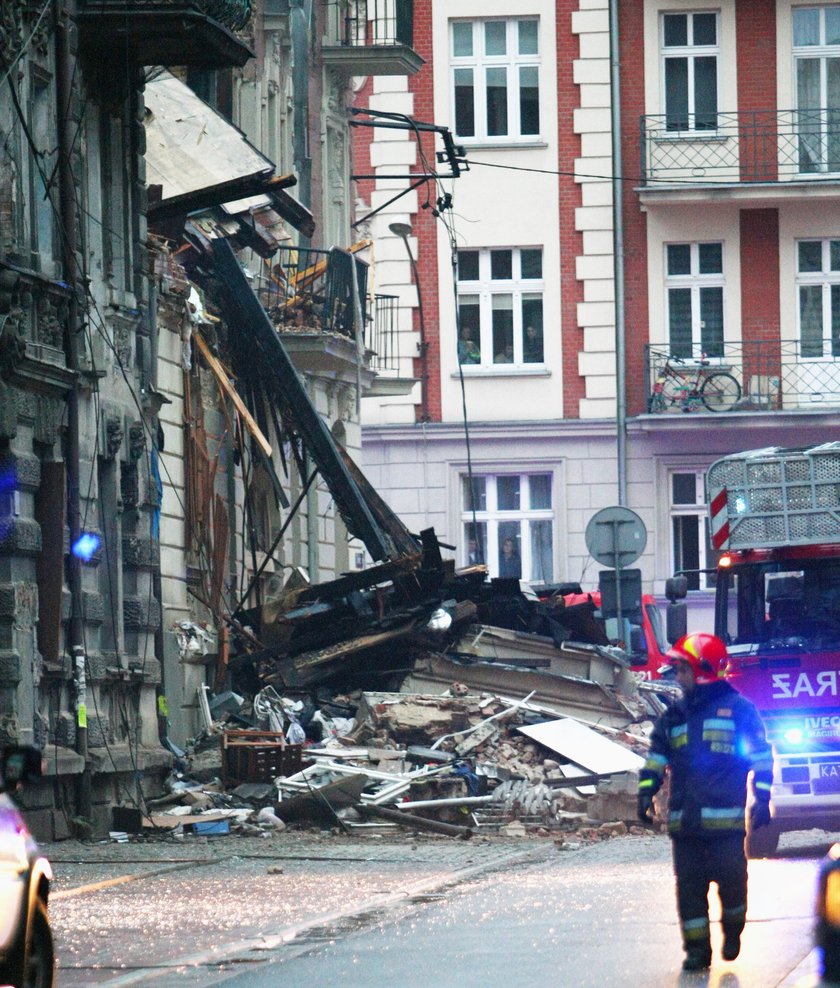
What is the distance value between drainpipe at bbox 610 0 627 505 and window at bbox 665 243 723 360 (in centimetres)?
86

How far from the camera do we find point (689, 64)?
40.7 meters

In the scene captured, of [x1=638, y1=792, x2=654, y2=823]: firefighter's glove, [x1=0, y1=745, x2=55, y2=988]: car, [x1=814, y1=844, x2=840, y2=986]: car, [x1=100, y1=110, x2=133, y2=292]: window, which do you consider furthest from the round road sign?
[x1=814, y1=844, x2=840, y2=986]: car

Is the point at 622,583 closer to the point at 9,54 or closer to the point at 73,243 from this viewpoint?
the point at 73,243

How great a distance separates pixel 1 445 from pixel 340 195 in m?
16.3

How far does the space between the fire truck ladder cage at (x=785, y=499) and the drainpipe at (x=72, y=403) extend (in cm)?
568

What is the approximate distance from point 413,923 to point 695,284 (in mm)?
28750

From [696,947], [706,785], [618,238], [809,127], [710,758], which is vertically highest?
[809,127]

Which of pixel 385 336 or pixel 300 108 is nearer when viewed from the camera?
pixel 300 108

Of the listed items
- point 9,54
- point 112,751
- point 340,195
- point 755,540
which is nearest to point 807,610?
point 755,540

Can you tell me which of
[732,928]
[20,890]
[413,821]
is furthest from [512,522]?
[20,890]

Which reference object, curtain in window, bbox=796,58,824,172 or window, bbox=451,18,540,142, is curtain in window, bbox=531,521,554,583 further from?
curtain in window, bbox=796,58,824,172

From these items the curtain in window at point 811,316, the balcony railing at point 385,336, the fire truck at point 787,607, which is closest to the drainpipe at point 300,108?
the balcony railing at point 385,336

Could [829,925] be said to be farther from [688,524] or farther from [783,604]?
[688,524]

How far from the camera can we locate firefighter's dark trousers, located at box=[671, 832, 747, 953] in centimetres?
1057
